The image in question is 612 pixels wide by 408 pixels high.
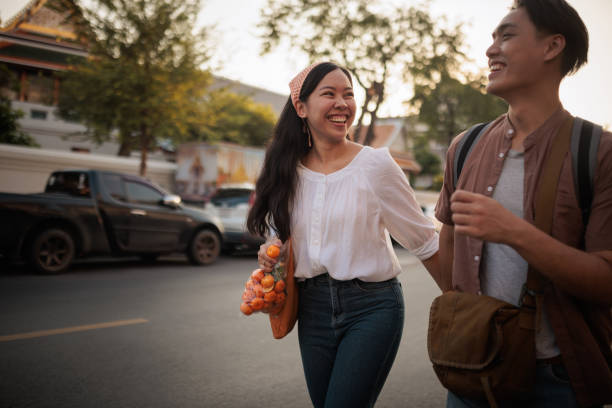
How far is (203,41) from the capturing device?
49.3 feet

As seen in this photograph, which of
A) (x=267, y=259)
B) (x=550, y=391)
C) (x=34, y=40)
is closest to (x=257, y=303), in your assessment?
(x=267, y=259)

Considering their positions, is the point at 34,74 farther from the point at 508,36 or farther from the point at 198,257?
the point at 508,36

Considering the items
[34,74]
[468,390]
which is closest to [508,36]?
[468,390]

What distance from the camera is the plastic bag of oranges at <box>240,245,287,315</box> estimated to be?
7.64 feet

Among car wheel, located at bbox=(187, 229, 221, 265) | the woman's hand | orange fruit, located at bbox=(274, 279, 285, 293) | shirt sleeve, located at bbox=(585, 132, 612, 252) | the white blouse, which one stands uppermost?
shirt sleeve, located at bbox=(585, 132, 612, 252)

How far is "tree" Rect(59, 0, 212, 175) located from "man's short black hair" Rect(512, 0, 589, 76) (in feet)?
44.8

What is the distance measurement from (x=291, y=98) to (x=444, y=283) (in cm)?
122

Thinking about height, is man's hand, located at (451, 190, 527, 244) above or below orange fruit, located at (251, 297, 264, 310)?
above

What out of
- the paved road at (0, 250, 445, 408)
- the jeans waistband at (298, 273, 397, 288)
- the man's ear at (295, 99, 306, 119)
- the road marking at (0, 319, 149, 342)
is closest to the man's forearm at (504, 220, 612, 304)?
the jeans waistband at (298, 273, 397, 288)

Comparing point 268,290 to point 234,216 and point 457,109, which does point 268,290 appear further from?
point 457,109

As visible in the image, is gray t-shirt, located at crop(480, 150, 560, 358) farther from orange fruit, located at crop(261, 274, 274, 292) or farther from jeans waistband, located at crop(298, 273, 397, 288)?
orange fruit, located at crop(261, 274, 274, 292)

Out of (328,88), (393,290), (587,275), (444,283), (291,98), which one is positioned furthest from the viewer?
(291,98)

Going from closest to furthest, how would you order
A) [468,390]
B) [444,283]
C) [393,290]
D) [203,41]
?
1. [468,390]
2. [444,283]
3. [393,290]
4. [203,41]

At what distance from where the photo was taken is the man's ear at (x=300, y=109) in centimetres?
258
